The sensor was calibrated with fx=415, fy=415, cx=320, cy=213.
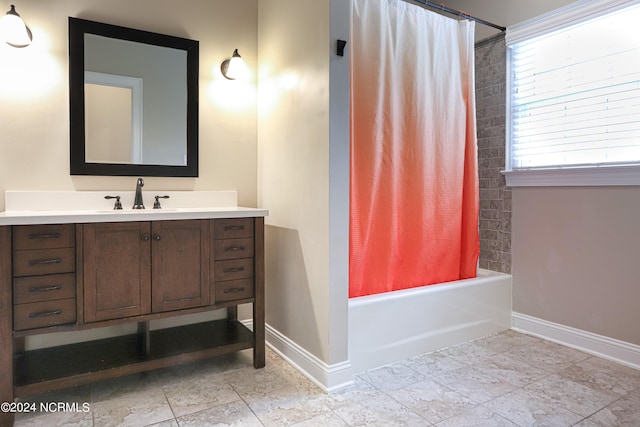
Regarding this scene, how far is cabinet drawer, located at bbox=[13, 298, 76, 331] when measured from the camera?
1.68 meters

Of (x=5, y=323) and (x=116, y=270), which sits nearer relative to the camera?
(x=5, y=323)

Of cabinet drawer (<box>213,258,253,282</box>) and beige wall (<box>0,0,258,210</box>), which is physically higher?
beige wall (<box>0,0,258,210</box>)

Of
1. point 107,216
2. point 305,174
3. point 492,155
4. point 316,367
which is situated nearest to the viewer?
point 107,216

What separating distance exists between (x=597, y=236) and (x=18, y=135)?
321 cm

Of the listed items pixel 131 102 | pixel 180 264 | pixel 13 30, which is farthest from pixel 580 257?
pixel 13 30

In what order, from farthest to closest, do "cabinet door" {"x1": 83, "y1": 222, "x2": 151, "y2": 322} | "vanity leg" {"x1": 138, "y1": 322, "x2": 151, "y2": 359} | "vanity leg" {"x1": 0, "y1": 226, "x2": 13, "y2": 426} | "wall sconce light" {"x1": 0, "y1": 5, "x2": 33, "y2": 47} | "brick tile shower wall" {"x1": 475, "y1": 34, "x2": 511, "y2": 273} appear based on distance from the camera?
1. "brick tile shower wall" {"x1": 475, "y1": 34, "x2": 511, "y2": 273}
2. "vanity leg" {"x1": 138, "y1": 322, "x2": 151, "y2": 359}
3. "wall sconce light" {"x1": 0, "y1": 5, "x2": 33, "y2": 47}
4. "cabinet door" {"x1": 83, "y1": 222, "x2": 151, "y2": 322}
5. "vanity leg" {"x1": 0, "y1": 226, "x2": 13, "y2": 426}

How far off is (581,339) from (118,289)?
2.60m

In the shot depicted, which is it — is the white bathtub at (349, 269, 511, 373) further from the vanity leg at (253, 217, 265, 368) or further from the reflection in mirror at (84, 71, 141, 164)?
the reflection in mirror at (84, 71, 141, 164)

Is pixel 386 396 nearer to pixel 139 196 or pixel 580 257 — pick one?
pixel 580 257

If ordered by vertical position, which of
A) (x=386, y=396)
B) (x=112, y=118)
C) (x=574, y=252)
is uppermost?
(x=112, y=118)

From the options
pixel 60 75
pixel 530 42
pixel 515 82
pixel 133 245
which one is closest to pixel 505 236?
pixel 515 82

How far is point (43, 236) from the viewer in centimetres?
171

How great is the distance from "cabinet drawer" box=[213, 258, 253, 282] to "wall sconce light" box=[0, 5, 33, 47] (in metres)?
1.39

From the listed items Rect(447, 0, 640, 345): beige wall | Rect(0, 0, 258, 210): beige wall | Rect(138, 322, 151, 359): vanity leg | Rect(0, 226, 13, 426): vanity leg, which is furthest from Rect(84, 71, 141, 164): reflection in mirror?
Rect(447, 0, 640, 345): beige wall
